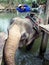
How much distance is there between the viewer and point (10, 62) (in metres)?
3.32

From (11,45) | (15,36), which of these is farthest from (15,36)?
(11,45)

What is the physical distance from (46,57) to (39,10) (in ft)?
37.4

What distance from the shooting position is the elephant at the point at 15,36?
340 centimetres

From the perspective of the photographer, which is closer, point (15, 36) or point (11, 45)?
point (11, 45)

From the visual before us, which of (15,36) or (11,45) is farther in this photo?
(15,36)

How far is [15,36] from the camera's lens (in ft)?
13.2

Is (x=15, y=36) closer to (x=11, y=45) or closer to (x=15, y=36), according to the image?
(x=15, y=36)

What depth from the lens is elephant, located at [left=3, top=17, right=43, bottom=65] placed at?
3400 mm

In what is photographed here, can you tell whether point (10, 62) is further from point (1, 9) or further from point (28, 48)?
point (1, 9)

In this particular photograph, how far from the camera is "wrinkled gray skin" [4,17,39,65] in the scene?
340 cm

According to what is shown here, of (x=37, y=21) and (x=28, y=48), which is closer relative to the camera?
(x=37, y=21)

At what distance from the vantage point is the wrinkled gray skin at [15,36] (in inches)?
134

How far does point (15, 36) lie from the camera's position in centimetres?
402

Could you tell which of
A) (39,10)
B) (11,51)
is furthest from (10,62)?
(39,10)
